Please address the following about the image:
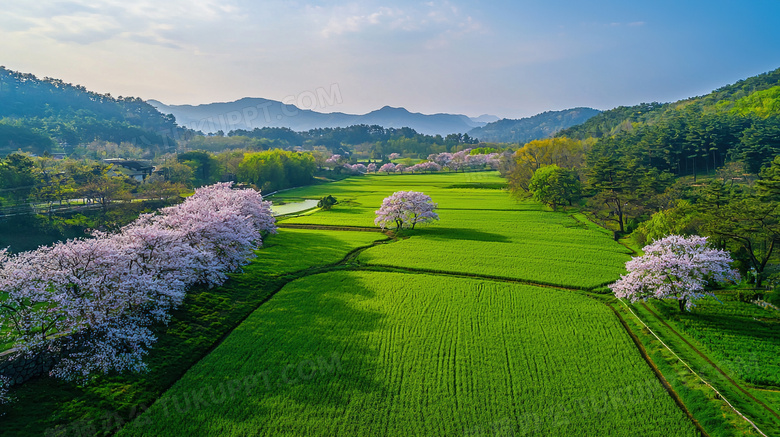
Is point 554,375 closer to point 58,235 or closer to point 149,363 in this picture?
point 149,363

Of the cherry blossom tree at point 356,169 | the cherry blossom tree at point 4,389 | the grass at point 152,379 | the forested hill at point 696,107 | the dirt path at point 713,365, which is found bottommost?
the dirt path at point 713,365

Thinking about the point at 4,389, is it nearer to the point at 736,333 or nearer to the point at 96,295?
the point at 96,295

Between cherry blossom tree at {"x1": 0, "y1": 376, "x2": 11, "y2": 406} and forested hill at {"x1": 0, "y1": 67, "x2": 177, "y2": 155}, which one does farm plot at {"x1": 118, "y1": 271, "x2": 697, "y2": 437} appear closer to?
cherry blossom tree at {"x1": 0, "y1": 376, "x2": 11, "y2": 406}

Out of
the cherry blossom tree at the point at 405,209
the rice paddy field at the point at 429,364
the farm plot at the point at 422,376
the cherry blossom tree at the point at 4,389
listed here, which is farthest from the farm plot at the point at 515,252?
the cherry blossom tree at the point at 4,389

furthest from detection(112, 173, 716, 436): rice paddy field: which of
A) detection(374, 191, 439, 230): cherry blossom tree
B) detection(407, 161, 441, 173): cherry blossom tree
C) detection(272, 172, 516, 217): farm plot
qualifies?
detection(407, 161, 441, 173): cherry blossom tree

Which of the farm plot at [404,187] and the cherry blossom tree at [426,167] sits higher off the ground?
the cherry blossom tree at [426,167]

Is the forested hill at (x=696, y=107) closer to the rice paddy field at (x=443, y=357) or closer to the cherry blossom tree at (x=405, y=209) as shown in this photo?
the cherry blossom tree at (x=405, y=209)
